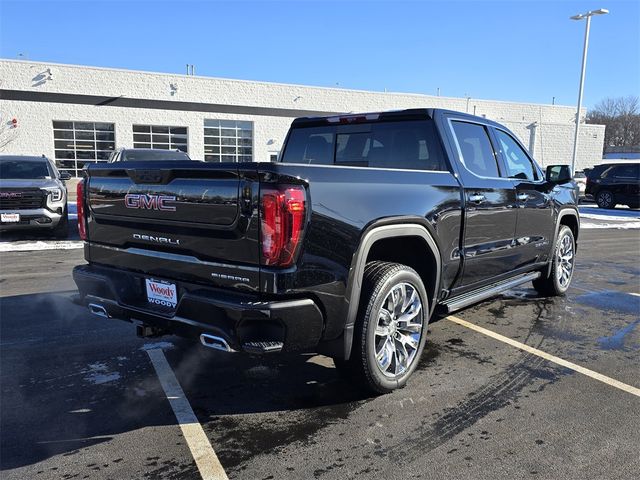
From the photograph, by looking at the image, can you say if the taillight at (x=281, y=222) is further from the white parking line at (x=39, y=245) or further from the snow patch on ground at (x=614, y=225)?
the snow patch on ground at (x=614, y=225)

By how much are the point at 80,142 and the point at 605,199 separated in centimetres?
2540

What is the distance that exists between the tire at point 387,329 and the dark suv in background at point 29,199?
361 inches

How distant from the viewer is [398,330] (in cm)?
369

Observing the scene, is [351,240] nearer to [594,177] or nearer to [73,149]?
[594,177]

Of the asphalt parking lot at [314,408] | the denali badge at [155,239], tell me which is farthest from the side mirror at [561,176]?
the denali badge at [155,239]

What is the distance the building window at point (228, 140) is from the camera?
3048 centimetres

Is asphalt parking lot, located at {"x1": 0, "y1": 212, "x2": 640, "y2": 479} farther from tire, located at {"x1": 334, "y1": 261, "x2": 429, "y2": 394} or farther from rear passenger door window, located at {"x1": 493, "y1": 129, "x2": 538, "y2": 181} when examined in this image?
rear passenger door window, located at {"x1": 493, "y1": 129, "x2": 538, "y2": 181}

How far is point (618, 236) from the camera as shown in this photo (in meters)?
13.5

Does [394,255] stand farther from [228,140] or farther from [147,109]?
[228,140]

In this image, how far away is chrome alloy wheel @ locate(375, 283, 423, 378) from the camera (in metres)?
3.54

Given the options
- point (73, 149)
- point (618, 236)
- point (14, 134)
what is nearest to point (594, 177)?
point (618, 236)

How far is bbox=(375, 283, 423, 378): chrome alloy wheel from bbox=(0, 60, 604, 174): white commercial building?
2646 cm

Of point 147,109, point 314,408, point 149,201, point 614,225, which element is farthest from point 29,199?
point 147,109

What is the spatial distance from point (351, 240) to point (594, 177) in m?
22.4
